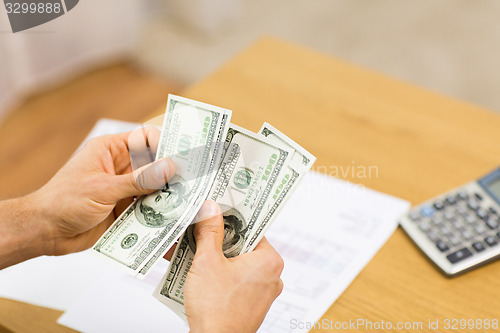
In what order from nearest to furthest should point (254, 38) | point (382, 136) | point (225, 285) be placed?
point (225, 285) → point (382, 136) → point (254, 38)

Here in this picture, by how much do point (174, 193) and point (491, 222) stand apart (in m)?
0.40

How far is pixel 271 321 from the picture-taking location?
626mm

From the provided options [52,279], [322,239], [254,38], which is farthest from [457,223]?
[254,38]

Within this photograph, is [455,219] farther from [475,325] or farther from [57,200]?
[57,200]

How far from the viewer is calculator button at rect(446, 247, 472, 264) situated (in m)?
0.67

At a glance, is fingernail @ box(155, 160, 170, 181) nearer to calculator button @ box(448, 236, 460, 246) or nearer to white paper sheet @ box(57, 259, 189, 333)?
white paper sheet @ box(57, 259, 189, 333)

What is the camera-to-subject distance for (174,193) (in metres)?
0.62

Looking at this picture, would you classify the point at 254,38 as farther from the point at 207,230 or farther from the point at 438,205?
the point at 207,230

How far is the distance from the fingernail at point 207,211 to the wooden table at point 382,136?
0.38 ft

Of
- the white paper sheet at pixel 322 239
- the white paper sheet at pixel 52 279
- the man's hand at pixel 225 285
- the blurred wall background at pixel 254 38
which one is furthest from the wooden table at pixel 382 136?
the blurred wall background at pixel 254 38

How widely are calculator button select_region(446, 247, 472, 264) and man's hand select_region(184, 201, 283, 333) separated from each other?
0.24 m

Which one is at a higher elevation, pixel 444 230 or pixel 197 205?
pixel 197 205

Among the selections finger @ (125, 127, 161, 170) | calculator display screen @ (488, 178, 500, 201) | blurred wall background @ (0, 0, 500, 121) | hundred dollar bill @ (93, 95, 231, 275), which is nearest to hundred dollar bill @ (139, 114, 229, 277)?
hundred dollar bill @ (93, 95, 231, 275)

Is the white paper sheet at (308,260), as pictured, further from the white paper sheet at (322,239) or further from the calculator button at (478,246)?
the calculator button at (478,246)
